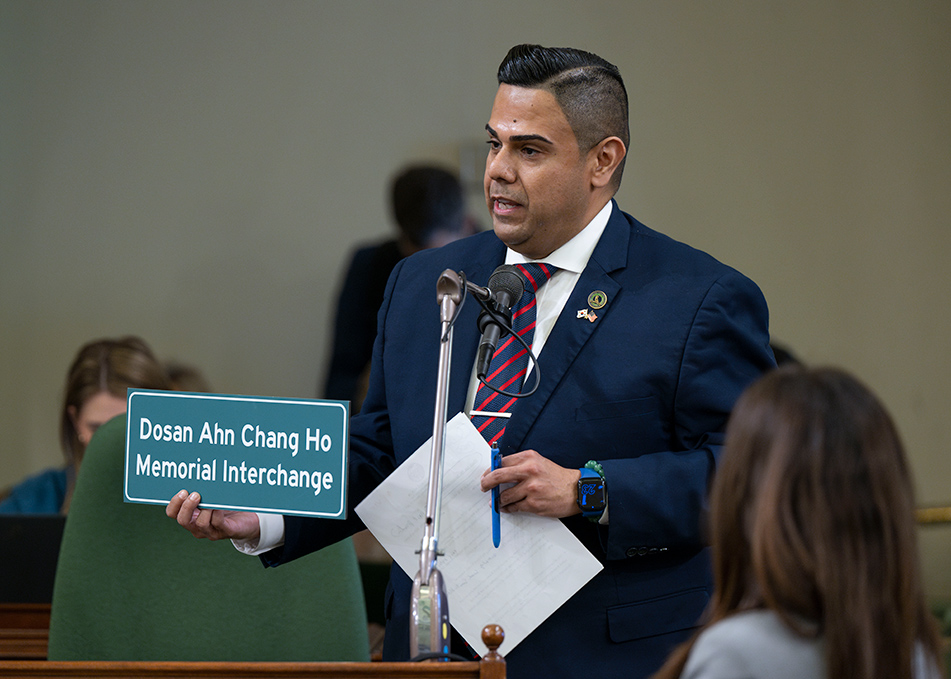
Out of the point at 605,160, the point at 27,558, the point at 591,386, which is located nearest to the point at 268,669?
the point at 591,386

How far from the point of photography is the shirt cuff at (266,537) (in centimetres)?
165

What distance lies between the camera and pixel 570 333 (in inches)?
65.7

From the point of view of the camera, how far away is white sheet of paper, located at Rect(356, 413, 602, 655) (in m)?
1.54

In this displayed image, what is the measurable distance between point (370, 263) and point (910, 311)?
89.2 inches

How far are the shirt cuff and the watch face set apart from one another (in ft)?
1.53

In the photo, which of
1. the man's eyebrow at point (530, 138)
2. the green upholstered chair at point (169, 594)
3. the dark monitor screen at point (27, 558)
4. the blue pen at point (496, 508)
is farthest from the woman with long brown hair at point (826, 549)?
the dark monitor screen at point (27, 558)

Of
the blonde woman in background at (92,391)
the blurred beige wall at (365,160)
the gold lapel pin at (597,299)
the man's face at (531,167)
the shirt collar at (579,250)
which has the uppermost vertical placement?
the blurred beige wall at (365,160)

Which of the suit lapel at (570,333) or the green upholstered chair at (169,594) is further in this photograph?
the green upholstered chair at (169,594)

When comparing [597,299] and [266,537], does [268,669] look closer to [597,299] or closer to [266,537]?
[266,537]

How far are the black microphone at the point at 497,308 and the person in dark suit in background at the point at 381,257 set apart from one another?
2477mm

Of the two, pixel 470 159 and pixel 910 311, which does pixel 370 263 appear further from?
pixel 910 311

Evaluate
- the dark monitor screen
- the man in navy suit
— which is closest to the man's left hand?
the man in navy suit

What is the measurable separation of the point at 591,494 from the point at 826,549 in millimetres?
566

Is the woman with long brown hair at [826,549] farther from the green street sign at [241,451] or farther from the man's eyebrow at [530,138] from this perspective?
the man's eyebrow at [530,138]
